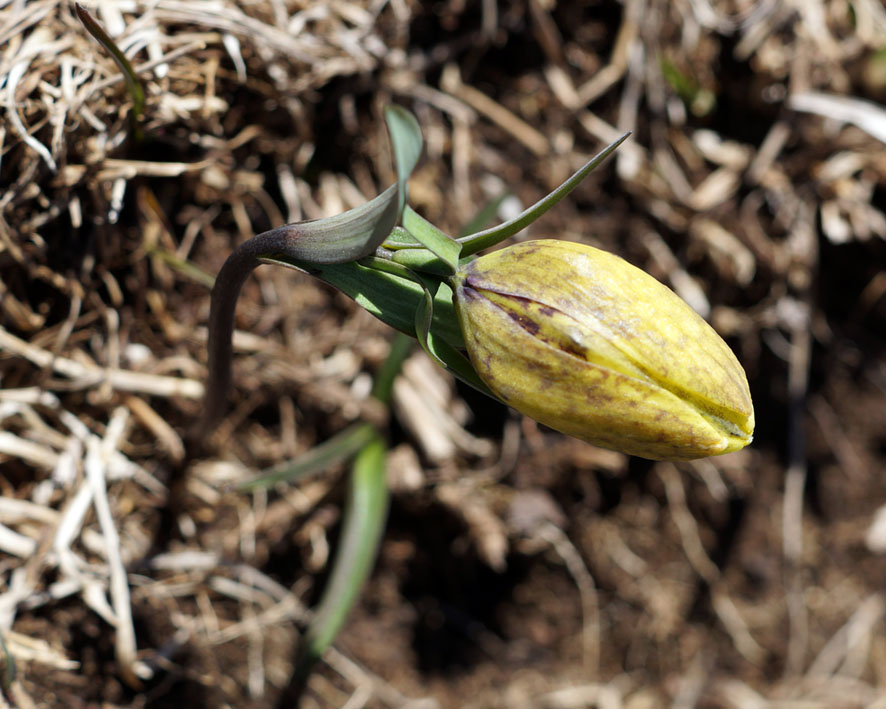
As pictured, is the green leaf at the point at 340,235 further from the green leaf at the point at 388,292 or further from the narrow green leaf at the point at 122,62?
the narrow green leaf at the point at 122,62

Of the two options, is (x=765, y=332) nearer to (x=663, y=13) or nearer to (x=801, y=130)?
(x=801, y=130)

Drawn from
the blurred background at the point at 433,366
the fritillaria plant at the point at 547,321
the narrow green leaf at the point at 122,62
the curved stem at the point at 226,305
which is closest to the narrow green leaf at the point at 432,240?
the fritillaria plant at the point at 547,321

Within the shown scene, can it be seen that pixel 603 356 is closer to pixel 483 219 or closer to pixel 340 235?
pixel 340 235

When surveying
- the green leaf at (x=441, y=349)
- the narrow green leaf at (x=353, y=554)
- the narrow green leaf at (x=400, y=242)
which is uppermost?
the narrow green leaf at (x=400, y=242)

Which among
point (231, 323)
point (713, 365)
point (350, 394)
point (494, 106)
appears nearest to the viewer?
point (713, 365)

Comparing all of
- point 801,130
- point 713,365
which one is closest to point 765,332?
point 801,130
